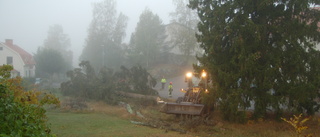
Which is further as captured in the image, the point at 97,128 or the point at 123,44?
the point at 123,44

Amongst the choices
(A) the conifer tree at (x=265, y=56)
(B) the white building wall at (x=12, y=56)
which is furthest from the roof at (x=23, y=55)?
(A) the conifer tree at (x=265, y=56)

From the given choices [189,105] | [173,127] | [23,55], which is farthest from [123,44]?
[173,127]

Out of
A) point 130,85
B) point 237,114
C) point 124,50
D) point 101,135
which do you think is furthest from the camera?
point 124,50

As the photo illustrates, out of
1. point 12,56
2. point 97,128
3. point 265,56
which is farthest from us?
point 12,56

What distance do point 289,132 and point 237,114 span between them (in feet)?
7.30

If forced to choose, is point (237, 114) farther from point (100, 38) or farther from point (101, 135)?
point (100, 38)

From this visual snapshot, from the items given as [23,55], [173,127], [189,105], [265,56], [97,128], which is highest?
[23,55]

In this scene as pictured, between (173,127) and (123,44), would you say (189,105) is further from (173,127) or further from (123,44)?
(123,44)

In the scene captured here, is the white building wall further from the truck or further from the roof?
the truck

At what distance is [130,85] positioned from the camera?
72.6ft

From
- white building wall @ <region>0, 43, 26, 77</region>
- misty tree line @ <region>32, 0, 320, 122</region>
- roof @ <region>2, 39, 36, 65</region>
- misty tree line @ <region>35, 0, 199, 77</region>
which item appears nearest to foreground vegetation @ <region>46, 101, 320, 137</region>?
misty tree line @ <region>32, 0, 320, 122</region>

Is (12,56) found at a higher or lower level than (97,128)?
higher

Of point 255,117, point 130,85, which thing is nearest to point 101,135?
point 255,117

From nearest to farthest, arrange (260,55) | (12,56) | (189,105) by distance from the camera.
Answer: (260,55), (189,105), (12,56)
